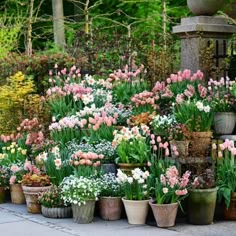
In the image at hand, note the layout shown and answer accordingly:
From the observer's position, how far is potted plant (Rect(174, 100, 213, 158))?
25.1 feet

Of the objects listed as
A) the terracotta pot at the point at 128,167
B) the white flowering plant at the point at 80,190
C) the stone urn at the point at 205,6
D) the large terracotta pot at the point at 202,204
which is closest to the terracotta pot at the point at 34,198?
the white flowering plant at the point at 80,190

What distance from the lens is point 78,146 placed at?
855cm

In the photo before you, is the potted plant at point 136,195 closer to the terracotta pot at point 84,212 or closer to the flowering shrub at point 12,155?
the terracotta pot at point 84,212

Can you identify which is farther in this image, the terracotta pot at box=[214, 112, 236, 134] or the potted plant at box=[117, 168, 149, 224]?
the terracotta pot at box=[214, 112, 236, 134]

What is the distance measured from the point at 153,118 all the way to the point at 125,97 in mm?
1547

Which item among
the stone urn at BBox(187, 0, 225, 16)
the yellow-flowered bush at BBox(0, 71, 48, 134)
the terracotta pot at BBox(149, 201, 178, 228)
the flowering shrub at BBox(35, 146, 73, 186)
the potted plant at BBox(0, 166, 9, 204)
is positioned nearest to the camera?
the terracotta pot at BBox(149, 201, 178, 228)

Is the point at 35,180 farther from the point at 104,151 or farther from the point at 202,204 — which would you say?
the point at 202,204

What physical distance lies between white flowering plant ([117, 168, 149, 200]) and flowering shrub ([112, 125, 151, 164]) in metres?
0.48

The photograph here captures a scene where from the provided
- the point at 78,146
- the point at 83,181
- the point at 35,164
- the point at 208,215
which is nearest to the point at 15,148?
the point at 35,164

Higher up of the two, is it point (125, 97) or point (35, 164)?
point (125, 97)

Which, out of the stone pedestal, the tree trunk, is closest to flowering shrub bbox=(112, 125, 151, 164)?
the stone pedestal

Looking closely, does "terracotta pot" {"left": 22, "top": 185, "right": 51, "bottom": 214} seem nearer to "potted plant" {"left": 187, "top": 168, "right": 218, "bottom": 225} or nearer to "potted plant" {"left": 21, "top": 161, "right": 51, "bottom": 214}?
"potted plant" {"left": 21, "top": 161, "right": 51, "bottom": 214}

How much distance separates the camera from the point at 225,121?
803cm

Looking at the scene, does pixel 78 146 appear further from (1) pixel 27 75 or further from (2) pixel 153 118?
(1) pixel 27 75
